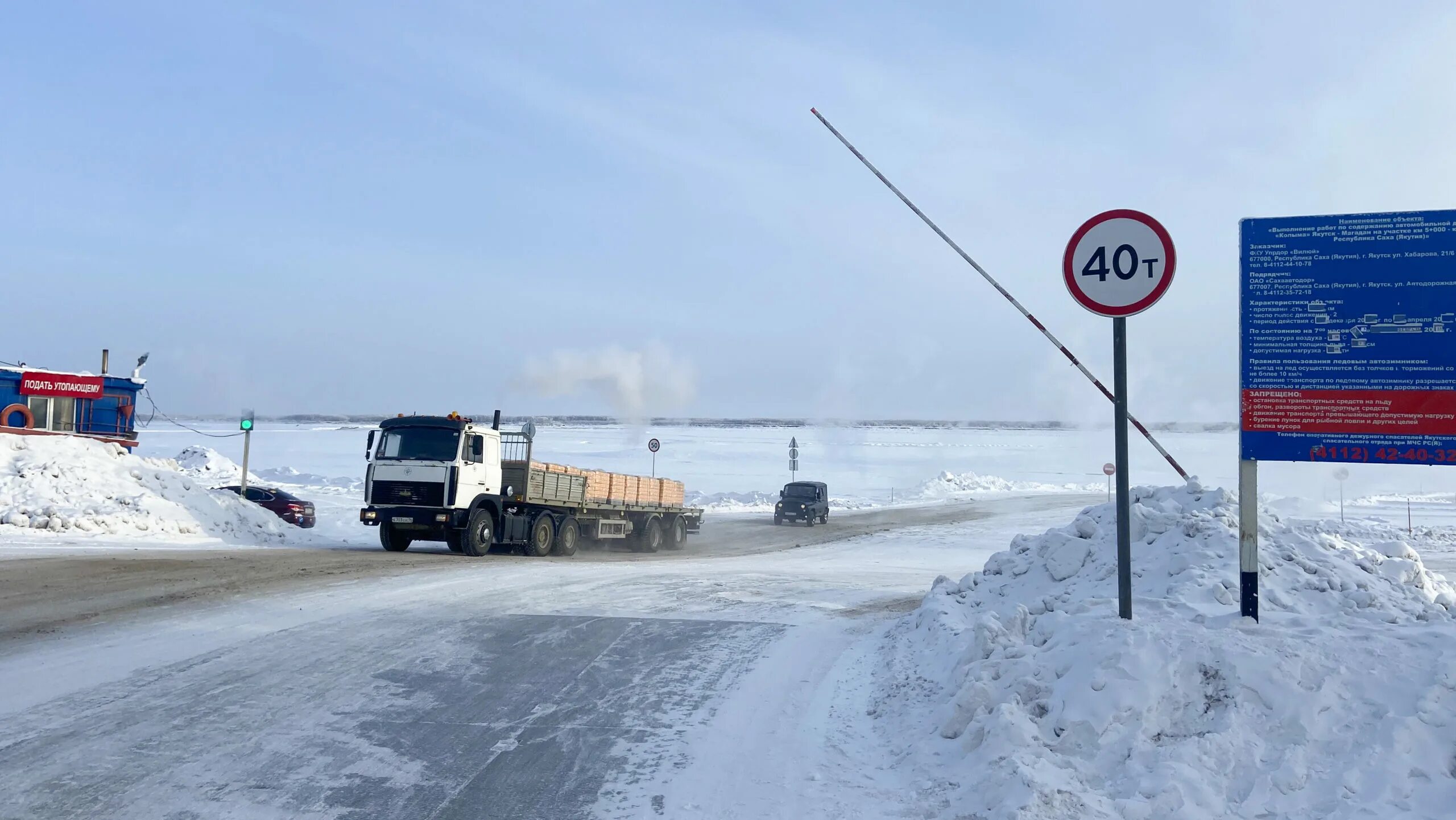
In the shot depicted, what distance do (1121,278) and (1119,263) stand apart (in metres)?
0.10

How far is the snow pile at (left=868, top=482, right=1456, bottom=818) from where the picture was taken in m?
4.43

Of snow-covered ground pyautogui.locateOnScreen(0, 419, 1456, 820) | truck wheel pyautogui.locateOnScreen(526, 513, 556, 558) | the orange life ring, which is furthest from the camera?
the orange life ring

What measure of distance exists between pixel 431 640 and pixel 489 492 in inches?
489

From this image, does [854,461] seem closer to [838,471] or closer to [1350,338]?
[838,471]

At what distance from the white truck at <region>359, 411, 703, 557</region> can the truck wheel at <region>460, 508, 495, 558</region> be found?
19mm

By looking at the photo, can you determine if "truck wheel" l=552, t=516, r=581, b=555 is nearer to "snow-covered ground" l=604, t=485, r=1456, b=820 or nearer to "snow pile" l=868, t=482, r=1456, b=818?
"snow-covered ground" l=604, t=485, r=1456, b=820

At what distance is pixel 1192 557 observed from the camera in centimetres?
789

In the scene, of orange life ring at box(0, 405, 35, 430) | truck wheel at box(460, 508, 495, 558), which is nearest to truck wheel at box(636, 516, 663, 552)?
truck wheel at box(460, 508, 495, 558)

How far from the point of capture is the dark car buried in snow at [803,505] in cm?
3516

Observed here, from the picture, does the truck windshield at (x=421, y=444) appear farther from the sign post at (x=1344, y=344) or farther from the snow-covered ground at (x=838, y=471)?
the sign post at (x=1344, y=344)

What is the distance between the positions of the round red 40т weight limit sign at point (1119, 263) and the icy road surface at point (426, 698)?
3.30 m

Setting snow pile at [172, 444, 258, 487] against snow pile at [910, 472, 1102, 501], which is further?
snow pile at [910, 472, 1102, 501]

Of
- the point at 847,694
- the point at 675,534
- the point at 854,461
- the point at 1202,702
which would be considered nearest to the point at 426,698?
the point at 847,694

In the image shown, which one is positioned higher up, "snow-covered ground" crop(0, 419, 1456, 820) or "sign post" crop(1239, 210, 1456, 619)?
"sign post" crop(1239, 210, 1456, 619)
